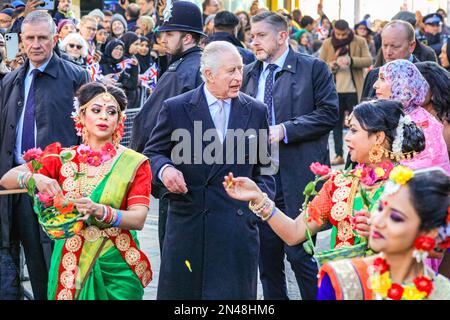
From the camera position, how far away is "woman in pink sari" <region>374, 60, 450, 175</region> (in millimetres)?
6648

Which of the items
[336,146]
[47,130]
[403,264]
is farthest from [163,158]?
[336,146]

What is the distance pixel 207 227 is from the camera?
616 centimetres

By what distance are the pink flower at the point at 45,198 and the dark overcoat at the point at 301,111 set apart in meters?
2.40

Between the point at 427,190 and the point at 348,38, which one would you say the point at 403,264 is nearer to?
the point at 427,190

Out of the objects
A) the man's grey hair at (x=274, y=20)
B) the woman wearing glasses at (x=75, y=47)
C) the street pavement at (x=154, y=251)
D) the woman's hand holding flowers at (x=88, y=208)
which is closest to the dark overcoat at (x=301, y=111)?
the man's grey hair at (x=274, y=20)

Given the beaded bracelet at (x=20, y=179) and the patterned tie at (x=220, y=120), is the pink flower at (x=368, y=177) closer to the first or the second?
the patterned tie at (x=220, y=120)

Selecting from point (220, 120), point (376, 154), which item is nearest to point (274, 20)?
point (220, 120)

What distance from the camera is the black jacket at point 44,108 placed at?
23.4 feet

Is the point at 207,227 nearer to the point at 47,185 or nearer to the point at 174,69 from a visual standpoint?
the point at 47,185

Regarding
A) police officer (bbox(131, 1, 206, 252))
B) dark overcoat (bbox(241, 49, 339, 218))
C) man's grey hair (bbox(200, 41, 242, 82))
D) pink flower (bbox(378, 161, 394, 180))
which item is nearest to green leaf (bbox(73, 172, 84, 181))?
man's grey hair (bbox(200, 41, 242, 82))

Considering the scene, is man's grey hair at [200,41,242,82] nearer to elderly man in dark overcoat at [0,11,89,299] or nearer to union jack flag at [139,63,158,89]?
elderly man in dark overcoat at [0,11,89,299]

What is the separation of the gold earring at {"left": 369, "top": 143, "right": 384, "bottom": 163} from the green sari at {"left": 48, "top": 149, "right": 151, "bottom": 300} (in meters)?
1.35

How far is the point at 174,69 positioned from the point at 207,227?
1838 mm

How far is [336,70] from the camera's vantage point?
1633 centimetres
